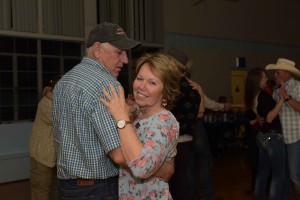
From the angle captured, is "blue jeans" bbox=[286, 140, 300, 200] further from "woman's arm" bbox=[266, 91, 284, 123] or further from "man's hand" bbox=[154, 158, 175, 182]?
"man's hand" bbox=[154, 158, 175, 182]

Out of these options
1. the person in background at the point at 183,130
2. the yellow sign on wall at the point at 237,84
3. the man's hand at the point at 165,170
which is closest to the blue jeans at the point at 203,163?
the person in background at the point at 183,130

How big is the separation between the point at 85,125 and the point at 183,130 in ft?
6.06

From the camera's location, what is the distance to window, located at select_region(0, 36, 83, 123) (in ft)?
20.7

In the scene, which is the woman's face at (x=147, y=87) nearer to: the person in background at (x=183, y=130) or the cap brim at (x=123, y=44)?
the cap brim at (x=123, y=44)

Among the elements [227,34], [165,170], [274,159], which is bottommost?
[274,159]

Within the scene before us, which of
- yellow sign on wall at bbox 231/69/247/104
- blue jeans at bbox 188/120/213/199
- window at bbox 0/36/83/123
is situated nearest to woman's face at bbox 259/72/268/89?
blue jeans at bbox 188/120/213/199

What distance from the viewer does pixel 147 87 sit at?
5.57 feet

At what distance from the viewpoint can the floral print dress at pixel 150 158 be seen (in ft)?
4.92

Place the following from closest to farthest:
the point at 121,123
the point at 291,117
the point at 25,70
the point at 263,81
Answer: the point at 121,123 → the point at 291,117 → the point at 263,81 → the point at 25,70

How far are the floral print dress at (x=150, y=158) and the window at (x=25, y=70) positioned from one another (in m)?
5.10

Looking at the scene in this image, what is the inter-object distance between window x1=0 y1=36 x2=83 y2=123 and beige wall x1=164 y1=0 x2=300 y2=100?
293 cm

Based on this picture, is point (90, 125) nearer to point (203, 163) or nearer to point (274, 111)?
point (274, 111)

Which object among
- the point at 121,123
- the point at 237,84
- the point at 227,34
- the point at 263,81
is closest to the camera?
the point at 121,123

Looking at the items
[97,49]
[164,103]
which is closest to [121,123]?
[164,103]
